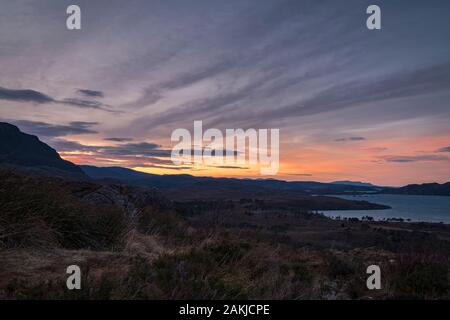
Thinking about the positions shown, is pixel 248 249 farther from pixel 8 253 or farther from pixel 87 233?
pixel 8 253

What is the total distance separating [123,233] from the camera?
9148mm

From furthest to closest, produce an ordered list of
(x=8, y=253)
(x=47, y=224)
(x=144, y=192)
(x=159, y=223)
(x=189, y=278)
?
1. (x=144, y=192)
2. (x=159, y=223)
3. (x=47, y=224)
4. (x=8, y=253)
5. (x=189, y=278)

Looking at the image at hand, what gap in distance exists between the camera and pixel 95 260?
6.43 m

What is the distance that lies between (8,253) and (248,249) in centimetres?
462
